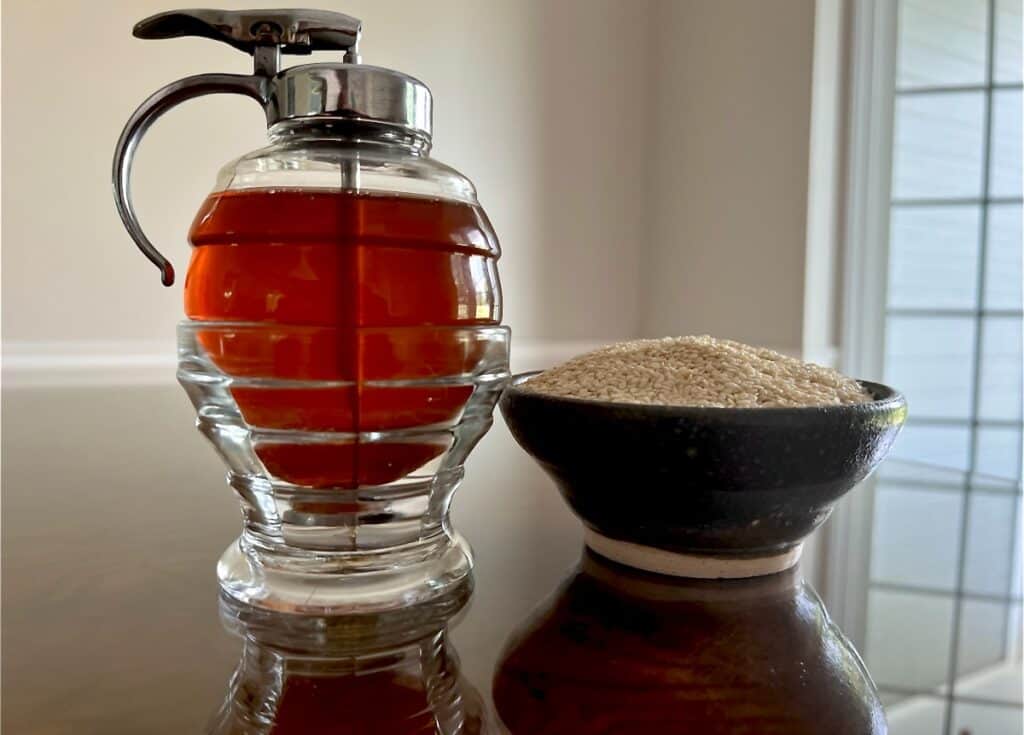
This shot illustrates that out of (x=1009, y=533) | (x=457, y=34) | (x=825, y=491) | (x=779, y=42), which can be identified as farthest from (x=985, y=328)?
(x=825, y=491)

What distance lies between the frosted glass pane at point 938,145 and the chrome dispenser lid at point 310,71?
155 centimetres

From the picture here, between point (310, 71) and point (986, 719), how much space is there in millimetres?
292

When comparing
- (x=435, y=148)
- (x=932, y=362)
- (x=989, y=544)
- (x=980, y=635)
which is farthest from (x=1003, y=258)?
(x=980, y=635)

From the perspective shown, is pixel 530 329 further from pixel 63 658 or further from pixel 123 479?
pixel 63 658

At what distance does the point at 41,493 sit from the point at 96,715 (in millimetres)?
332

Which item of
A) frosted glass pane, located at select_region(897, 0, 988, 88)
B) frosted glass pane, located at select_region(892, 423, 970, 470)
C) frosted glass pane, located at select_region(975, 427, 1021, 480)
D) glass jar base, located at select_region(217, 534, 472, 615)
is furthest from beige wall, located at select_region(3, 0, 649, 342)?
glass jar base, located at select_region(217, 534, 472, 615)

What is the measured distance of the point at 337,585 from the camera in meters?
0.30

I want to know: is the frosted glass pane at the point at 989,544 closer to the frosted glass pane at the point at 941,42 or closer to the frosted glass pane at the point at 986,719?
the frosted glass pane at the point at 986,719

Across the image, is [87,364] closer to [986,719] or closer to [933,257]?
[986,719]

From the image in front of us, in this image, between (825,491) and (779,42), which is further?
(779,42)

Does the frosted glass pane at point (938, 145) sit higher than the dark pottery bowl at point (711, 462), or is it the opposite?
the frosted glass pane at point (938, 145)

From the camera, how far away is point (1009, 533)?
522 mm

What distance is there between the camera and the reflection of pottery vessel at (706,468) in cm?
29

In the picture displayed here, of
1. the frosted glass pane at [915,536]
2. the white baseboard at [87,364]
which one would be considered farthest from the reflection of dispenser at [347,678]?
the white baseboard at [87,364]
